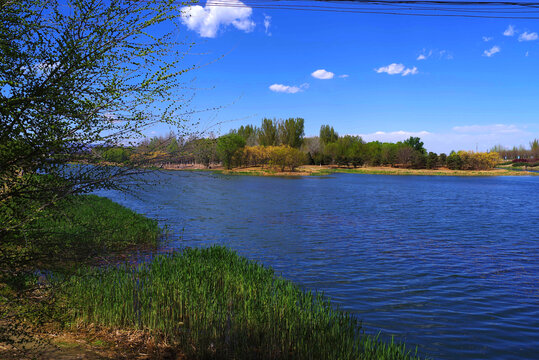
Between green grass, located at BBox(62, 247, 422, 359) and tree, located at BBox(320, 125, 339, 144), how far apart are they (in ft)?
498

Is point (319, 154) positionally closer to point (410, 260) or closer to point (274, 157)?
point (274, 157)

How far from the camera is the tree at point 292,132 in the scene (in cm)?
13382

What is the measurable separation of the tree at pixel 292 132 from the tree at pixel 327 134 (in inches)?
1005

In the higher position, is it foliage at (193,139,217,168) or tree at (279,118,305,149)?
tree at (279,118,305,149)

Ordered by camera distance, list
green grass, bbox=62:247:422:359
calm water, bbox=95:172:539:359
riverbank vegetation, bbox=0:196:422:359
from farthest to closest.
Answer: calm water, bbox=95:172:539:359, green grass, bbox=62:247:422:359, riverbank vegetation, bbox=0:196:422:359

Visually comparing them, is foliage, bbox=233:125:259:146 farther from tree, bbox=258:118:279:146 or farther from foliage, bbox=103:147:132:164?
foliage, bbox=103:147:132:164

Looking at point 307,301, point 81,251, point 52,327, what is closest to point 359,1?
point 307,301

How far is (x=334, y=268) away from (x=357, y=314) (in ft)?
14.6

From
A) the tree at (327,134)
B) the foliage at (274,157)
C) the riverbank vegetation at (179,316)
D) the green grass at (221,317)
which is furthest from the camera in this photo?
the tree at (327,134)

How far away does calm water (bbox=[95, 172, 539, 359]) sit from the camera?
958 centimetres

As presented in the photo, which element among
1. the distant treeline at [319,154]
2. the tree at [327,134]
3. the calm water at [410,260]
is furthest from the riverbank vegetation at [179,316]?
the tree at [327,134]

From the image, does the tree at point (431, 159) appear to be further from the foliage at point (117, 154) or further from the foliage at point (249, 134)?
the foliage at point (117, 154)

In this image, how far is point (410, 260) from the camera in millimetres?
16156

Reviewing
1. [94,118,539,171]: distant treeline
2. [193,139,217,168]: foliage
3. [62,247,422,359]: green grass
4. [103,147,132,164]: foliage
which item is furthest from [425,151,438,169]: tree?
[103,147,132,164]: foliage
